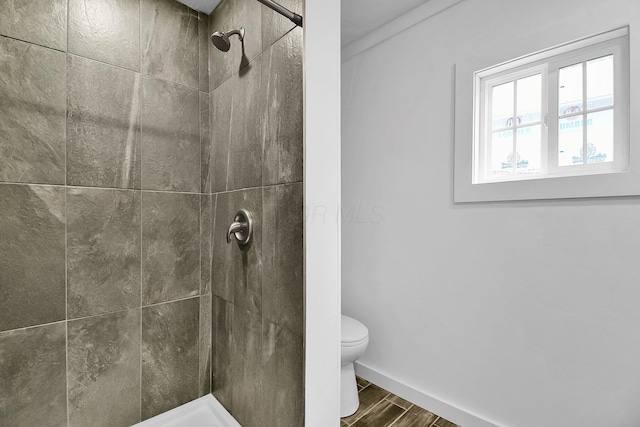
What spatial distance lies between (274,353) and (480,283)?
1.16 metres

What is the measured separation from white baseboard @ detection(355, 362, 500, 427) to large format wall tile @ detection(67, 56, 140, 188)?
1854 millimetres

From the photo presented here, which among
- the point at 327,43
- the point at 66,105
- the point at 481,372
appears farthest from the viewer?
the point at 481,372

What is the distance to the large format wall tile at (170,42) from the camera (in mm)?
1240

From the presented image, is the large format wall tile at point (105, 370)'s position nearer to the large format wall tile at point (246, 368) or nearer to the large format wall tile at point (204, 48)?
the large format wall tile at point (246, 368)

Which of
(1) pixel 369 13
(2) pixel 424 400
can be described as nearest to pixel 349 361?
(2) pixel 424 400

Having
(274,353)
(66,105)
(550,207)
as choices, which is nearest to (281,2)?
(66,105)

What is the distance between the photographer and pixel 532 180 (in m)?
1.40

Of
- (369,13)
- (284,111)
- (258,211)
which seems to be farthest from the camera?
(369,13)

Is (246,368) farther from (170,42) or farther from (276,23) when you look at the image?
(170,42)

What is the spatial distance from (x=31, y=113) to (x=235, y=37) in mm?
776

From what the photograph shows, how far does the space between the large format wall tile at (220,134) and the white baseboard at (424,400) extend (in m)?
1.62

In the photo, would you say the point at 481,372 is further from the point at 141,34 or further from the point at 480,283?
the point at 141,34

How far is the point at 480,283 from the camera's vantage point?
157cm

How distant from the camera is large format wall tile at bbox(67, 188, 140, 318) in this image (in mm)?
1085
